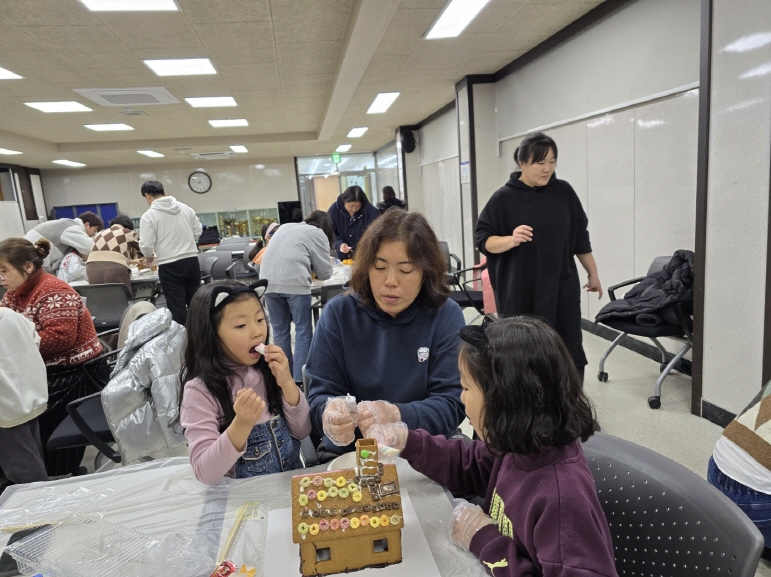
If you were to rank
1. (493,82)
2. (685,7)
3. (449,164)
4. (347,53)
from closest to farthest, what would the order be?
(685,7)
(347,53)
(493,82)
(449,164)

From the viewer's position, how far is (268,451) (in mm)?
1362

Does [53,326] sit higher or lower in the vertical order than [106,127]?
lower

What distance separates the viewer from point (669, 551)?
90cm

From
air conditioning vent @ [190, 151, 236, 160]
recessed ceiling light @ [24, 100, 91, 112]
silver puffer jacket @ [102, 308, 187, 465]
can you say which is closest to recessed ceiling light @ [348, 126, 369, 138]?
air conditioning vent @ [190, 151, 236, 160]

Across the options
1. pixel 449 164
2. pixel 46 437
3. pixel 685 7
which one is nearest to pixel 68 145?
pixel 449 164

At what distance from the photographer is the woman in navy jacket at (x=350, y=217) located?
16.3 feet

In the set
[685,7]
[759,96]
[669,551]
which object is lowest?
[669,551]

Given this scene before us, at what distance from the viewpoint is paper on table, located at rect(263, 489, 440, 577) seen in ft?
2.72

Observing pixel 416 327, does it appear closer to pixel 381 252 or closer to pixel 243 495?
pixel 381 252

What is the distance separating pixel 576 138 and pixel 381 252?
3.78 meters

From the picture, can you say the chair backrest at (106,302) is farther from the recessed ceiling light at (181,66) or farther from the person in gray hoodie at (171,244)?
the recessed ceiling light at (181,66)

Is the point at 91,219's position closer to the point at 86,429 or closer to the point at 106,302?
the point at 106,302

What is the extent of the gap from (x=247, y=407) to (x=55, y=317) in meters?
1.86

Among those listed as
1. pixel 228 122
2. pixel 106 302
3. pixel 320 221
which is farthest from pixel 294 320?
pixel 228 122
